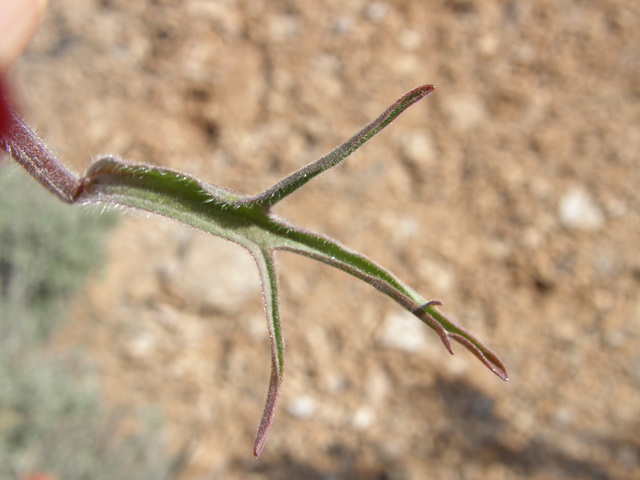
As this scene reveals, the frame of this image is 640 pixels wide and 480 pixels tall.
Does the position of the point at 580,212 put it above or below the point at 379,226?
above

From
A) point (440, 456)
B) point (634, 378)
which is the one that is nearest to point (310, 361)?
point (440, 456)

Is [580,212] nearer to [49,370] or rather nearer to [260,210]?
[260,210]

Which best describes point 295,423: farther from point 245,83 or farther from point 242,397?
point 245,83

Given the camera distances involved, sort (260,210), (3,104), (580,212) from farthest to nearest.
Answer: (580,212)
(260,210)
(3,104)

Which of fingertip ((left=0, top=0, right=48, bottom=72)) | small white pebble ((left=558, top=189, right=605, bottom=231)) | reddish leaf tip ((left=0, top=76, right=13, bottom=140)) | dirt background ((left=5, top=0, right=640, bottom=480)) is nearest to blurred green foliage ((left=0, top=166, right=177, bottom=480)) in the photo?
dirt background ((left=5, top=0, right=640, bottom=480))

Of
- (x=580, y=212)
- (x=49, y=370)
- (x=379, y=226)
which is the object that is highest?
(x=580, y=212)

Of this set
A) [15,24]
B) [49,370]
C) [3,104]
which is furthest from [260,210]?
[49,370]
